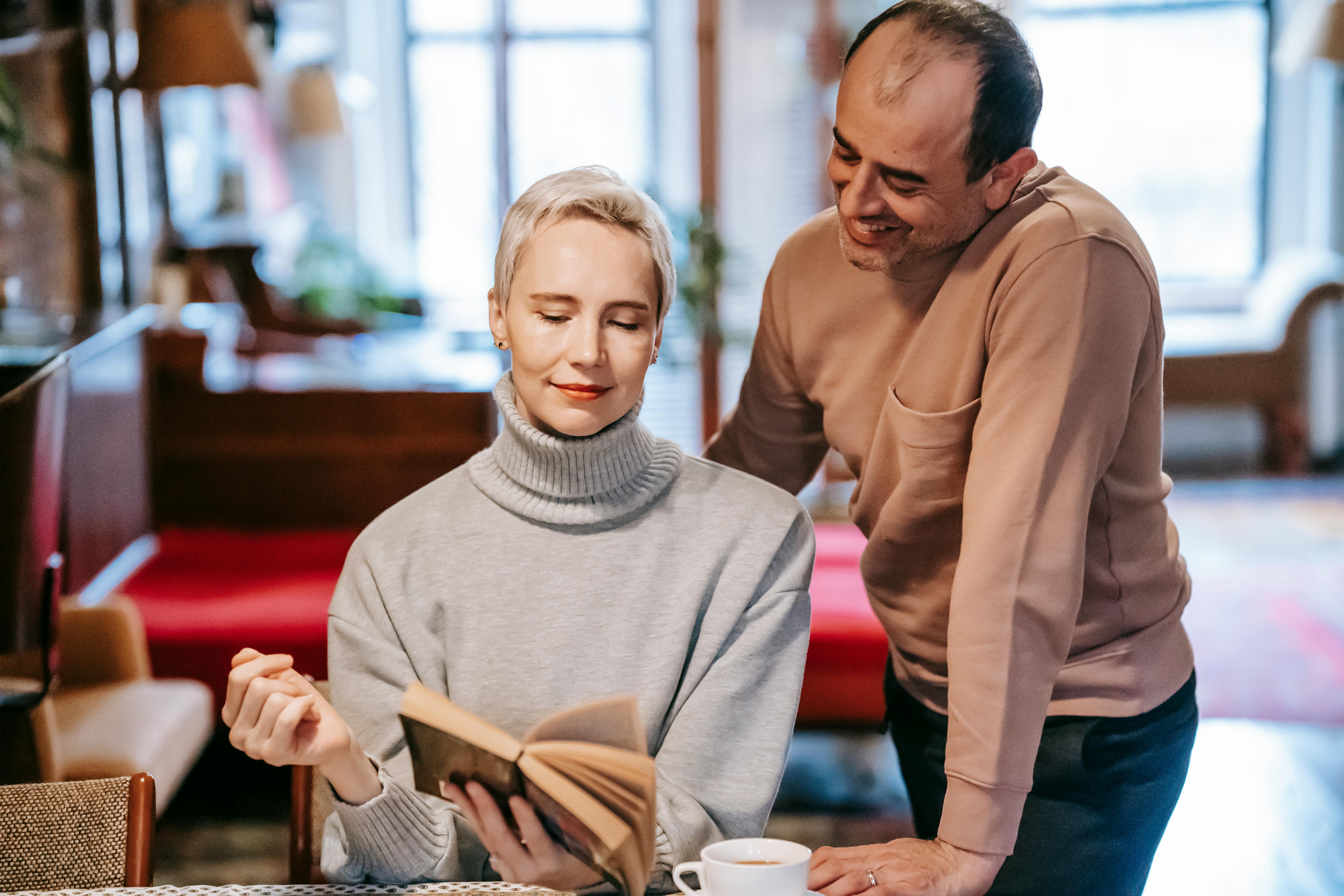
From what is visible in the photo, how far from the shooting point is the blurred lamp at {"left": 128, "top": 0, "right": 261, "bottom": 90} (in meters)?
3.74

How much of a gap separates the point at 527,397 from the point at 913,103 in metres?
0.45

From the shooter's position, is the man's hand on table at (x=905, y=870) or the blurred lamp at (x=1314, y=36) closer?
the man's hand on table at (x=905, y=870)

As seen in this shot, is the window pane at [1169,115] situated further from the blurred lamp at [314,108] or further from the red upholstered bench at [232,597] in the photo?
the red upholstered bench at [232,597]

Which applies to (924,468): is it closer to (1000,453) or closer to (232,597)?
(1000,453)

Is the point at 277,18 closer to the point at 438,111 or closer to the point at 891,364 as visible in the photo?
the point at 438,111

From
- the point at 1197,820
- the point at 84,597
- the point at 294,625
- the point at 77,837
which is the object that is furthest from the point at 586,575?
→ the point at 84,597

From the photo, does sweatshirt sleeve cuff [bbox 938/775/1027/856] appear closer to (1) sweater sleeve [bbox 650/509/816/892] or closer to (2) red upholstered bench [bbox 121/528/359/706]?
(1) sweater sleeve [bbox 650/509/816/892]

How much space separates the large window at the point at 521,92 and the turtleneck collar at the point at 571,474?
540 centimetres

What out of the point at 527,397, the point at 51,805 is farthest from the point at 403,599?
the point at 51,805

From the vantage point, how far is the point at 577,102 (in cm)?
668

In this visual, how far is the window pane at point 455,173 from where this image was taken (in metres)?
6.75

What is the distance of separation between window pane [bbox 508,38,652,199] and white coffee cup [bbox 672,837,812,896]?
235 inches

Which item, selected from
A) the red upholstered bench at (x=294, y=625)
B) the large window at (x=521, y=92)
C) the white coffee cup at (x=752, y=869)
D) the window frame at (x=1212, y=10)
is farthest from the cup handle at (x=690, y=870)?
the window frame at (x=1212, y=10)

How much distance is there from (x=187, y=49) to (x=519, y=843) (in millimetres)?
3441
